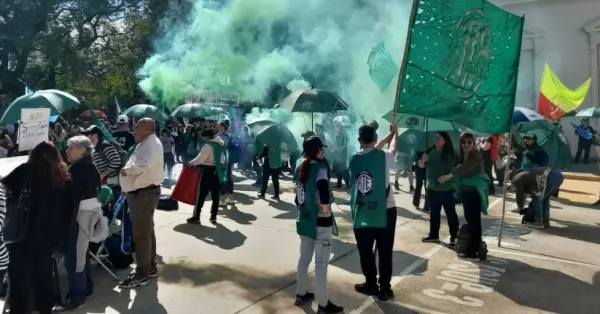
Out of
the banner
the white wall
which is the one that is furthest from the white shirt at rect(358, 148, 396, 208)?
the white wall

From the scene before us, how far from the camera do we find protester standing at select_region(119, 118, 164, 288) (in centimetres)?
473

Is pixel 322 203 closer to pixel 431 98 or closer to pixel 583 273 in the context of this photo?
pixel 431 98

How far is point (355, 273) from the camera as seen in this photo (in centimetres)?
547

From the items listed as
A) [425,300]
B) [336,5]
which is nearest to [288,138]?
[425,300]

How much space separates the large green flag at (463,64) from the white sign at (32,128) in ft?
12.9

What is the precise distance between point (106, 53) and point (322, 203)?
29.0m

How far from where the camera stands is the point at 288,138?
9.63m

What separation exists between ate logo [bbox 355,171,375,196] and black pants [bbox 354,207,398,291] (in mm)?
369

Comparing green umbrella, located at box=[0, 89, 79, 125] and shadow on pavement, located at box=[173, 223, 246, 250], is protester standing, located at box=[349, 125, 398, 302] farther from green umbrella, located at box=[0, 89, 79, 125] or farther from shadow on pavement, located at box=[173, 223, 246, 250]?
green umbrella, located at box=[0, 89, 79, 125]

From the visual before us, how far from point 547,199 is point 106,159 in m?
6.68

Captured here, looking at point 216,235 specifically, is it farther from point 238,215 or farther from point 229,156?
point 229,156

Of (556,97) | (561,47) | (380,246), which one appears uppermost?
(561,47)

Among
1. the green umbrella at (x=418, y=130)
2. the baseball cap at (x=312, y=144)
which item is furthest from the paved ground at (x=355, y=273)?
the green umbrella at (x=418, y=130)

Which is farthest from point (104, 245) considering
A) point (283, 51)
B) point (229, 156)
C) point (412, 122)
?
point (283, 51)
